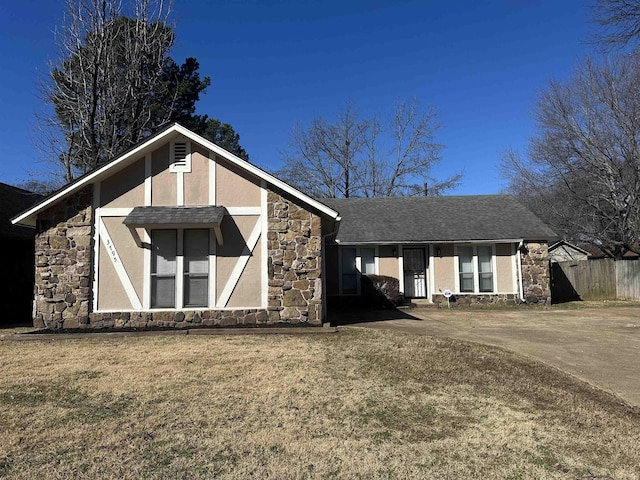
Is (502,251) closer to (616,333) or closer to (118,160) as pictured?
(616,333)

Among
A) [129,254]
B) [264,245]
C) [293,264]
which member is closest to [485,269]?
[293,264]

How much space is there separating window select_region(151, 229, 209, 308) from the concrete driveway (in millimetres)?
3987

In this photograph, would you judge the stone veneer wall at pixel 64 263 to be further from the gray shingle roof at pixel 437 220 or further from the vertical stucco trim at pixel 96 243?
the gray shingle roof at pixel 437 220

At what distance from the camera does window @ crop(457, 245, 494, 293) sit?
16516 millimetres

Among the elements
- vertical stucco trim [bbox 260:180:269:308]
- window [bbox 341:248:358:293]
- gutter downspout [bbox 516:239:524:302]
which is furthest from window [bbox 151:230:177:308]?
gutter downspout [bbox 516:239:524:302]

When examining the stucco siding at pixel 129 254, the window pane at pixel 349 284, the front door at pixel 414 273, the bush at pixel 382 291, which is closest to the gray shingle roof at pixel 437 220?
the front door at pixel 414 273

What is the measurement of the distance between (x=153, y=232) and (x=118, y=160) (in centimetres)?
183

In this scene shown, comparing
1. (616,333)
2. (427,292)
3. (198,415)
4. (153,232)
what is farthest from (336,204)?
(198,415)

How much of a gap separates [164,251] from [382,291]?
827 centimetres

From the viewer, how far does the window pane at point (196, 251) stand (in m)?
10.5

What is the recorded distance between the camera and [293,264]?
10.5m

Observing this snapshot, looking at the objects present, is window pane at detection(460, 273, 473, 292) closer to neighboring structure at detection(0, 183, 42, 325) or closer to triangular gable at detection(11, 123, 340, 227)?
triangular gable at detection(11, 123, 340, 227)

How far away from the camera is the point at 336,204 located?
20.7m

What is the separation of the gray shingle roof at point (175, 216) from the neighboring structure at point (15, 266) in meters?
6.29
